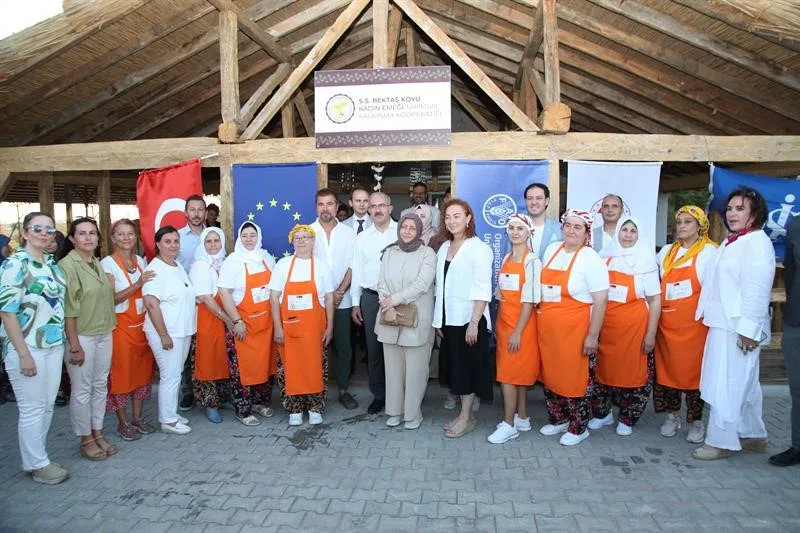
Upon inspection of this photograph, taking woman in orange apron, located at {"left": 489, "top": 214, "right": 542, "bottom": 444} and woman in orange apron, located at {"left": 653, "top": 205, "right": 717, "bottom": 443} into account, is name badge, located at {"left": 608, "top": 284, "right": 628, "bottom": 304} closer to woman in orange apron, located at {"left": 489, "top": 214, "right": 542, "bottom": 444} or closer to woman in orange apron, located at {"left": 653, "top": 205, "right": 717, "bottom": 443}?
woman in orange apron, located at {"left": 653, "top": 205, "right": 717, "bottom": 443}

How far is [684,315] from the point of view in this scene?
12.5 ft

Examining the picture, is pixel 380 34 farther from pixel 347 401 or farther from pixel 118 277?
pixel 347 401

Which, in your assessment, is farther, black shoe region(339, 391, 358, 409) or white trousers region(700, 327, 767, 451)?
black shoe region(339, 391, 358, 409)

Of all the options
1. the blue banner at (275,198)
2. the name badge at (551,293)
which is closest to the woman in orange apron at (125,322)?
the blue banner at (275,198)

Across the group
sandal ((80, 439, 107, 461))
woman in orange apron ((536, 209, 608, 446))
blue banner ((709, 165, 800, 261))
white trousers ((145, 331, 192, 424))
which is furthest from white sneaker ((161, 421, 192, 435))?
blue banner ((709, 165, 800, 261))

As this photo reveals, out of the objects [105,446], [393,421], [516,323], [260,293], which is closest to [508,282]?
[516,323]

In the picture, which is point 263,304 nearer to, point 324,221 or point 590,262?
point 324,221

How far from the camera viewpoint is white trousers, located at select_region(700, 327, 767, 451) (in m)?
3.45

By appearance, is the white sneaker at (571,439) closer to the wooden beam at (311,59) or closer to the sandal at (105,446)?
the sandal at (105,446)

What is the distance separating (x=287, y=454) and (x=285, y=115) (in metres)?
4.99

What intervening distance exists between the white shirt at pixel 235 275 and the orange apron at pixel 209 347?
255mm

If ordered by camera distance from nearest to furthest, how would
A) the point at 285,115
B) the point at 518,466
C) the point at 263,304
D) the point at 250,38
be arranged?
1. the point at 518,466
2. the point at 263,304
3. the point at 250,38
4. the point at 285,115

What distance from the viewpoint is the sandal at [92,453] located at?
3650mm

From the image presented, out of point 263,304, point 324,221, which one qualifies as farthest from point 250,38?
point 263,304
